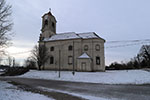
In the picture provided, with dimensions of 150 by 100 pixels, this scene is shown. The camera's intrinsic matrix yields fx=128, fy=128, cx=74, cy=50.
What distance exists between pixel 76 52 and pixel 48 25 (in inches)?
564

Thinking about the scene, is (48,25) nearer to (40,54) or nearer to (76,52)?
(40,54)

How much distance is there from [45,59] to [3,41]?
22.9 meters

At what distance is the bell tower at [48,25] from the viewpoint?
140 feet

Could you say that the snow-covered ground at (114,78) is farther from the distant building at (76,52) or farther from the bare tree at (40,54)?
the bare tree at (40,54)

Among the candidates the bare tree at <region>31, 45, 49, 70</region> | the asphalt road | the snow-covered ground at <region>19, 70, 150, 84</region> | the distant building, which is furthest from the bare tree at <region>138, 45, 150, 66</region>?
the asphalt road

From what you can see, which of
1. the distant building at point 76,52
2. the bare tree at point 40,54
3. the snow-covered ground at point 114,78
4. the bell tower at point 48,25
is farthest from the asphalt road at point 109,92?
the bell tower at point 48,25

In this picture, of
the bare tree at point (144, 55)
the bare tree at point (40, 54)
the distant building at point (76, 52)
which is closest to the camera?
the distant building at point (76, 52)

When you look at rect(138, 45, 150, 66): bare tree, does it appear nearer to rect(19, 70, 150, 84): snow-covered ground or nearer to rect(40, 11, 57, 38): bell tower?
rect(19, 70, 150, 84): snow-covered ground

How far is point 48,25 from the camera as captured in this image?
140 ft

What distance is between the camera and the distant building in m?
34.2

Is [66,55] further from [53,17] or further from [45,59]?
[53,17]

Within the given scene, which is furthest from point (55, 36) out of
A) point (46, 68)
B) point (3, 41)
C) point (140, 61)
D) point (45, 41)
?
point (140, 61)

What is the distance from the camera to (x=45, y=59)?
127ft

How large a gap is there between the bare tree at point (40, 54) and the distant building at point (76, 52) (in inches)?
56.8
